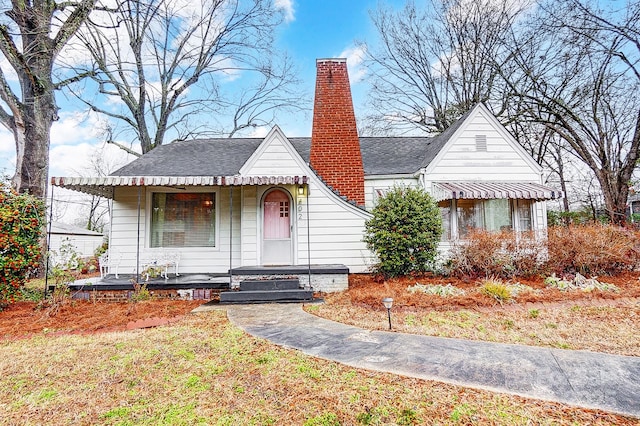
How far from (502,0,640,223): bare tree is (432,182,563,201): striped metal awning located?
26.8ft

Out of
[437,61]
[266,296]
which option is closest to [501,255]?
[266,296]

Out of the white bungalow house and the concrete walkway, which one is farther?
the white bungalow house

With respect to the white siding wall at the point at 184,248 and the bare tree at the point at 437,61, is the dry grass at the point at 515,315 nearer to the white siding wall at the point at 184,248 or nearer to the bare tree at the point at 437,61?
the white siding wall at the point at 184,248

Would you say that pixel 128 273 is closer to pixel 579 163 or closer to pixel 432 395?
pixel 432 395

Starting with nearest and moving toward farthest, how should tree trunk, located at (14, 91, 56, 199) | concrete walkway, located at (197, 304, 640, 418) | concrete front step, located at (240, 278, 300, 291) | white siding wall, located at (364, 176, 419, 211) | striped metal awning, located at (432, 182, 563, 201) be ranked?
concrete walkway, located at (197, 304, 640, 418), concrete front step, located at (240, 278, 300, 291), striped metal awning, located at (432, 182, 563, 201), white siding wall, located at (364, 176, 419, 211), tree trunk, located at (14, 91, 56, 199)

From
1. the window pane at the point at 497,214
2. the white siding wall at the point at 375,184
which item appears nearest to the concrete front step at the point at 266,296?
→ the white siding wall at the point at 375,184

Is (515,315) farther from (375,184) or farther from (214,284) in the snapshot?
(375,184)

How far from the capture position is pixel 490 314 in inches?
235

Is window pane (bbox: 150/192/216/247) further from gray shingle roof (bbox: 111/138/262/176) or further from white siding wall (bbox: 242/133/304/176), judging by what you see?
white siding wall (bbox: 242/133/304/176)

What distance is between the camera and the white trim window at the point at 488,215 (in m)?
11.3

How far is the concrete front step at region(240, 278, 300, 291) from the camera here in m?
8.02

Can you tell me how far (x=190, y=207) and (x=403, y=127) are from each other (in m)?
18.2

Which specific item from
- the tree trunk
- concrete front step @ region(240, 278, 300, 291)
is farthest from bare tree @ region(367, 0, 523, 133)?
the tree trunk

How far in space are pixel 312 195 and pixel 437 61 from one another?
18143mm
